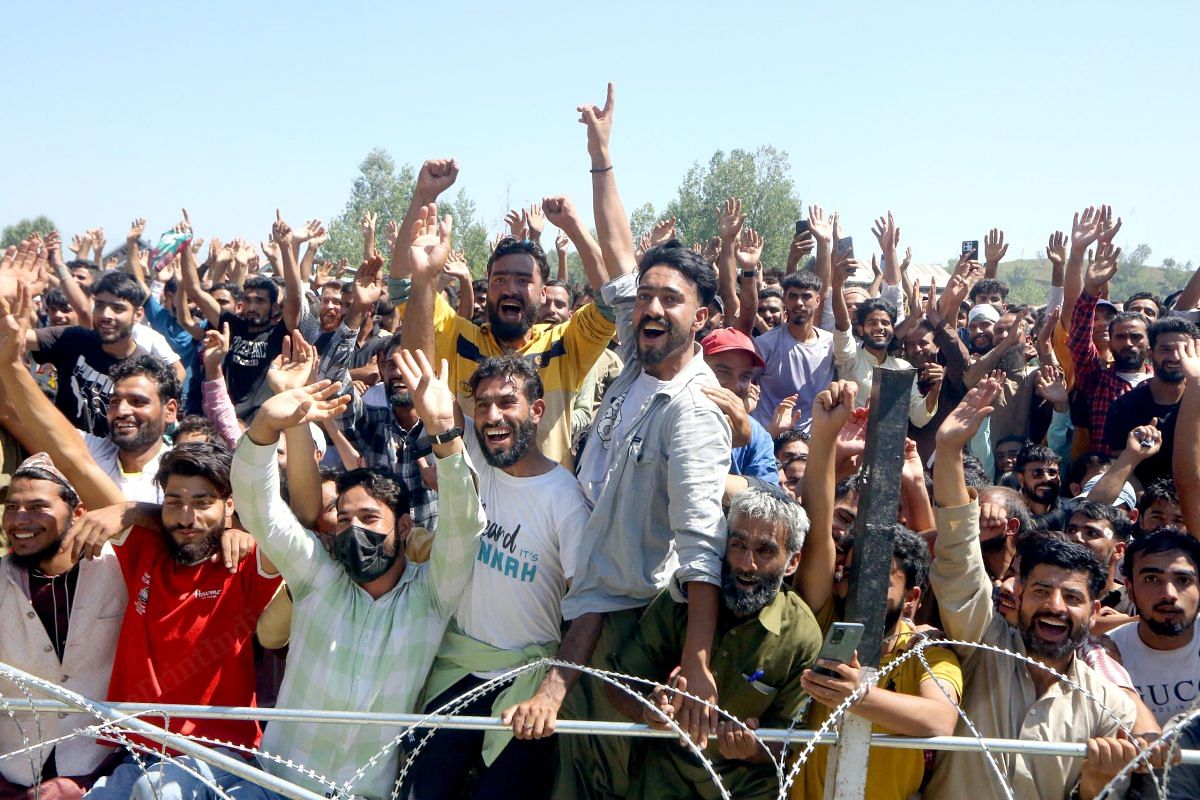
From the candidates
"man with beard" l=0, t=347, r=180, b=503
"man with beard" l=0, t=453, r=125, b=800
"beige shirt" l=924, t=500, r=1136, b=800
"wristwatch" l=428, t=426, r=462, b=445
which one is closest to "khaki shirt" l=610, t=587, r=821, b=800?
"beige shirt" l=924, t=500, r=1136, b=800

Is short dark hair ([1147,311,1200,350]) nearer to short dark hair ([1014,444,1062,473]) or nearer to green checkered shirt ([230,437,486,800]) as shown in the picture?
short dark hair ([1014,444,1062,473])

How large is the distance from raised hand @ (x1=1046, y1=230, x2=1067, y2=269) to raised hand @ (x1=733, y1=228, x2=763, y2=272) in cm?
256

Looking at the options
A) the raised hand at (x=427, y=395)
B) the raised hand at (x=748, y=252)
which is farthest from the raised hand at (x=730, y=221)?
the raised hand at (x=427, y=395)

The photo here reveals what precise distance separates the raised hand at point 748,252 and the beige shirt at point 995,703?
528 centimetres

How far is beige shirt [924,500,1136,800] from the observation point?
387 centimetres

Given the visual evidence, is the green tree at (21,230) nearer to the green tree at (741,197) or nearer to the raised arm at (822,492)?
the green tree at (741,197)

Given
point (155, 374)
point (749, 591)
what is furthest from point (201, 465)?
Result: point (749, 591)

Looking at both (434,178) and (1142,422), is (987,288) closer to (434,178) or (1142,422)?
(1142,422)

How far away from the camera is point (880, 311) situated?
849 centimetres

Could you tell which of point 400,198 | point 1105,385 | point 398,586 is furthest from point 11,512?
point 400,198

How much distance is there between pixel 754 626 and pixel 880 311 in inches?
201

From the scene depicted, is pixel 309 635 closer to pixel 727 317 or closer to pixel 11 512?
pixel 11 512

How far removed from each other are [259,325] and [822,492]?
636cm

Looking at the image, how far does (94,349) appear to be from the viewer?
25.1 feet
